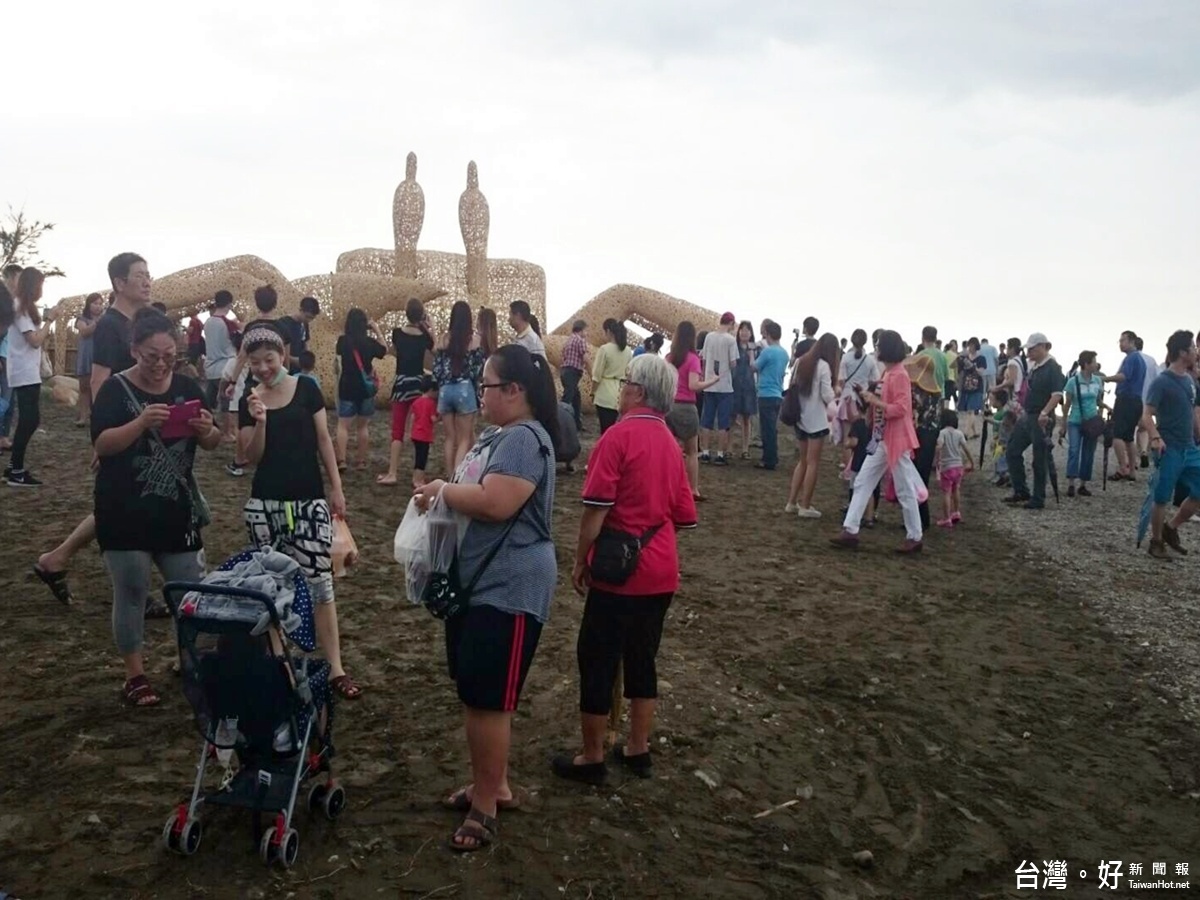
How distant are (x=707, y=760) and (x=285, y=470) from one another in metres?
2.22

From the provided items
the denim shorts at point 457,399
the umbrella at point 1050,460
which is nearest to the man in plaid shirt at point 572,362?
the denim shorts at point 457,399

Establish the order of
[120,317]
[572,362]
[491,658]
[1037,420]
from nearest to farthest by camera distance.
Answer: [491,658], [120,317], [1037,420], [572,362]

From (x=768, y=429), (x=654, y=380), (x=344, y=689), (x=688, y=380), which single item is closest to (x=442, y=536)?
(x=654, y=380)

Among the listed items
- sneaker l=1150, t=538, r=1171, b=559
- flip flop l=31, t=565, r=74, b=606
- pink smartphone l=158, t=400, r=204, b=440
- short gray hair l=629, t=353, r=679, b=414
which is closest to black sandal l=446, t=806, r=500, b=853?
short gray hair l=629, t=353, r=679, b=414

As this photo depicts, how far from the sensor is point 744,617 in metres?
6.79

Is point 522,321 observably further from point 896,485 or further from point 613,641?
point 613,641

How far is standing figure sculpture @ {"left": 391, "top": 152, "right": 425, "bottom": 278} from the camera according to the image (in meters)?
23.1

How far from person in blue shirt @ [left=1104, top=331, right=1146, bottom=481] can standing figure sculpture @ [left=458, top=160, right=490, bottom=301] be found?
1379 cm

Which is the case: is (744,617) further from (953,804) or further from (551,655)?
(953,804)

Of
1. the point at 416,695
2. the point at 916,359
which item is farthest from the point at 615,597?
the point at 916,359

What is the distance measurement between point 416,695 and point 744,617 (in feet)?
8.32

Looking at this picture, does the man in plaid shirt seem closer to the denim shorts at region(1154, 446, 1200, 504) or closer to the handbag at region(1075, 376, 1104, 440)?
the handbag at region(1075, 376, 1104, 440)

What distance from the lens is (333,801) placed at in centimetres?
372

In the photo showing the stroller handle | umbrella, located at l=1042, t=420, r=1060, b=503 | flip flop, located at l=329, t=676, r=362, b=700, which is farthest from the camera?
umbrella, located at l=1042, t=420, r=1060, b=503
